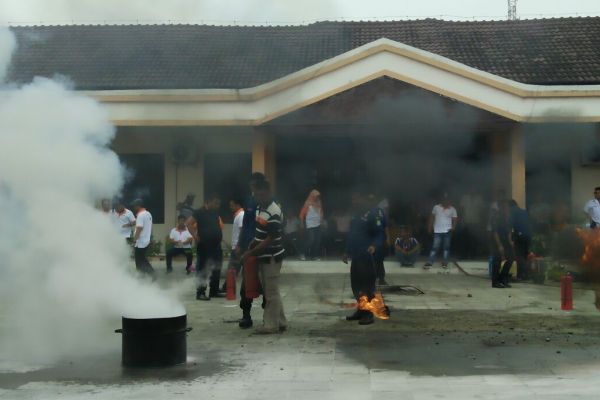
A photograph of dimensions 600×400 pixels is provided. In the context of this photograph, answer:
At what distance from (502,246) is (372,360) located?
611cm

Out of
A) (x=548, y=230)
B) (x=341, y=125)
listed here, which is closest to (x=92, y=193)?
(x=341, y=125)

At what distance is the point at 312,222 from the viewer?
1502 cm

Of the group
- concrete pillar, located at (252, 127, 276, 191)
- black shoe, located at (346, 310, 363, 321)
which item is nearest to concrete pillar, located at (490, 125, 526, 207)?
concrete pillar, located at (252, 127, 276, 191)

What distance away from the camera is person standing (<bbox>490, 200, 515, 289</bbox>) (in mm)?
12422

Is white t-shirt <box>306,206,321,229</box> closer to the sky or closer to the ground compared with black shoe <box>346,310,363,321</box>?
closer to the sky

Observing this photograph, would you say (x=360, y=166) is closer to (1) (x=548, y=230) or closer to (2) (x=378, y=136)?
(2) (x=378, y=136)

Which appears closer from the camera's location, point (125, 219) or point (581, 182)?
point (125, 219)

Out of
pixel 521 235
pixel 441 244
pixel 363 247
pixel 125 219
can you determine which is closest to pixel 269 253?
pixel 363 247

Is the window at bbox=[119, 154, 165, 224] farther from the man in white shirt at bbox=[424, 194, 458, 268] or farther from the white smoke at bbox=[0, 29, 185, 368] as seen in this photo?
the white smoke at bbox=[0, 29, 185, 368]

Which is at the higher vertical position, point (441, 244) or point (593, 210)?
point (593, 210)

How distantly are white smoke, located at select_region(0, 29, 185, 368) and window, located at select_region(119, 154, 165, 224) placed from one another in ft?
30.9

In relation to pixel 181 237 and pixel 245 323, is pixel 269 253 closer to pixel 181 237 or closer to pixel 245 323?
pixel 245 323

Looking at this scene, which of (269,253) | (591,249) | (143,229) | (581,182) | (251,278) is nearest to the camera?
(269,253)

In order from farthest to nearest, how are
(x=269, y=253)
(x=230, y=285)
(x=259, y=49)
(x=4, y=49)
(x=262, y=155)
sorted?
(x=259, y=49) < (x=262, y=155) < (x=230, y=285) < (x=269, y=253) < (x=4, y=49)
